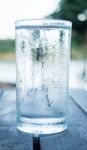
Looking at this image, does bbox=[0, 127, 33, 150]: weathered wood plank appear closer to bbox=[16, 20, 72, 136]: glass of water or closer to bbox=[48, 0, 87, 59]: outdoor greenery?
bbox=[16, 20, 72, 136]: glass of water

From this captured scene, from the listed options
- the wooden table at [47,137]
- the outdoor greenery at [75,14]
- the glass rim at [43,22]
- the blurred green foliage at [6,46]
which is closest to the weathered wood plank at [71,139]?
the wooden table at [47,137]

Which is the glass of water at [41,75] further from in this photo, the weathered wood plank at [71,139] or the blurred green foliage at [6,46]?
the blurred green foliage at [6,46]

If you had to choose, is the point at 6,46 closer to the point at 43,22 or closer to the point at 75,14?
the point at 75,14

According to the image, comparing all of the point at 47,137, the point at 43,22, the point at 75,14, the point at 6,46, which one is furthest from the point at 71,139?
the point at 6,46

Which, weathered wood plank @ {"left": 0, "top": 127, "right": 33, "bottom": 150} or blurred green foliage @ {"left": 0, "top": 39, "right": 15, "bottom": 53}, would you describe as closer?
weathered wood plank @ {"left": 0, "top": 127, "right": 33, "bottom": 150}

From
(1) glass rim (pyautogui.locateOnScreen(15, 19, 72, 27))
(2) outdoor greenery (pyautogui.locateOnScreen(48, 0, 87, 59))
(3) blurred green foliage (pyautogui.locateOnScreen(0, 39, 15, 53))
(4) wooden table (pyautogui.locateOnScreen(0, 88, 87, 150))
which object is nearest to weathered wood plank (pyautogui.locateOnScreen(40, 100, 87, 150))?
(4) wooden table (pyautogui.locateOnScreen(0, 88, 87, 150))

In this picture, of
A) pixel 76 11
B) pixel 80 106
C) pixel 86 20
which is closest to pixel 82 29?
pixel 86 20

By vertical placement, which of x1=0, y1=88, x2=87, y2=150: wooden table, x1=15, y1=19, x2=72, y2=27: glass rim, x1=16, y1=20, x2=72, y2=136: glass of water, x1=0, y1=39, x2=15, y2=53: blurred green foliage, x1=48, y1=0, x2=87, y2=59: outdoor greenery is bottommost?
x1=0, y1=39, x2=15, y2=53: blurred green foliage

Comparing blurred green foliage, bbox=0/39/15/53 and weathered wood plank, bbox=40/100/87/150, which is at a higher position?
weathered wood plank, bbox=40/100/87/150
